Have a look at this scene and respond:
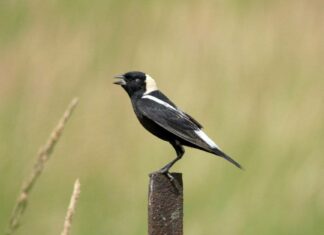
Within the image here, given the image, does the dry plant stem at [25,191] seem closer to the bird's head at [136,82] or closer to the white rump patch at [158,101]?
the white rump patch at [158,101]

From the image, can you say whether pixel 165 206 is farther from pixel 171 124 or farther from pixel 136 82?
pixel 136 82

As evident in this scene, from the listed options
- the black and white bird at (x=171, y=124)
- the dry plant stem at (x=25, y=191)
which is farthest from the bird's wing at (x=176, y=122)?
the dry plant stem at (x=25, y=191)

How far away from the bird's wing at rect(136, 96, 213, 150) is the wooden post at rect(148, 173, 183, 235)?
320 mm

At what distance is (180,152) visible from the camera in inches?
94.3

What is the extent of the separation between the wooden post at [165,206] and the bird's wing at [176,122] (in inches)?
12.6

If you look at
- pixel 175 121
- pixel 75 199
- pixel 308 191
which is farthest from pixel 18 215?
pixel 308 191

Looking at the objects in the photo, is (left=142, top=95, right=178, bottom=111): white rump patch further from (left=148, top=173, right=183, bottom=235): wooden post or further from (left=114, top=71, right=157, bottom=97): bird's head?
(left=148, top=173, right=183, bottom=235): wooden post

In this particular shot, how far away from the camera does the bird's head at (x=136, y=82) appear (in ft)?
8.57

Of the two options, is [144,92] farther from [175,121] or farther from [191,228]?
[191,228]

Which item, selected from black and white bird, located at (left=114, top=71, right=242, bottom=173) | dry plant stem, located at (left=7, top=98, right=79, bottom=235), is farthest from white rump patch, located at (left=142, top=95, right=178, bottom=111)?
dry plant stem, located at (left=7, top=98, right=79, bottom=235)

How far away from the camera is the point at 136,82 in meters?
2.65

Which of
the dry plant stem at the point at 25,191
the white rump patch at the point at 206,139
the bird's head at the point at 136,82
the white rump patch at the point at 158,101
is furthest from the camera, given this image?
the bird's head at the point at 136,82

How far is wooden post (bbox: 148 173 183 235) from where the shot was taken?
181 cm

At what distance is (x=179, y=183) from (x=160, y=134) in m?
0.48
